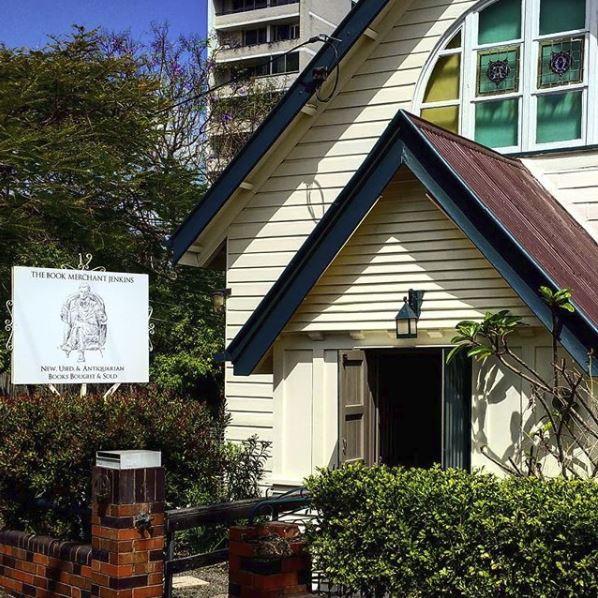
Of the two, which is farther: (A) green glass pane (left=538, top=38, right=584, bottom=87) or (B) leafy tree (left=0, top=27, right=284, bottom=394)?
(B) leafy tree (left=0, top=27, right=284, bottom=394)

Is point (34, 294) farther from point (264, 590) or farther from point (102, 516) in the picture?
point (264, 590)

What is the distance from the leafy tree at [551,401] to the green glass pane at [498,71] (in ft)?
11.7

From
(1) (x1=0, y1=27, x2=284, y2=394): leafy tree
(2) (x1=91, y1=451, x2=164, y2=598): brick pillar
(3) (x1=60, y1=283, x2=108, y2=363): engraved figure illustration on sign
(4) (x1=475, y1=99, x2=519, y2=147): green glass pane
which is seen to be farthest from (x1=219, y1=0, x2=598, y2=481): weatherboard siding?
(1) (x1=0, y1=27, x2=284, y2=394): leafy tree

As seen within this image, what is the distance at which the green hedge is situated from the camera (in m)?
6.25

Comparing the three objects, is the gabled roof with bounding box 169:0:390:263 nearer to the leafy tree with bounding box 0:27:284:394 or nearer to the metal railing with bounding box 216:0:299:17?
the leafy tree with bounding box 0:27:284:394

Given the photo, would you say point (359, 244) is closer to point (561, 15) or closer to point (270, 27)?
point (561, 15)

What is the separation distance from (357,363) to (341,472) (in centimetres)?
324

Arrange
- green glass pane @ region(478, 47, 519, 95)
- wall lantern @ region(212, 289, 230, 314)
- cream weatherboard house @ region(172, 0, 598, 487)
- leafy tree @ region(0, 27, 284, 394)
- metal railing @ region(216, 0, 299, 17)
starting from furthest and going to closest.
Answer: metal railing @ region(216, 0, 299, 17) < leafy tree @ region(0, 27, 284, 394) < wall lantern @ region(212, 289, 230, 314) < green glass pane @ region(478, 47, 519, 95) < cream weatherboard house @ region(172, 0, 598, 487)

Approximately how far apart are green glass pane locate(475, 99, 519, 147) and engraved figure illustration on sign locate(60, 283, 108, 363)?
5.14 meters

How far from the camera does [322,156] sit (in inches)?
511

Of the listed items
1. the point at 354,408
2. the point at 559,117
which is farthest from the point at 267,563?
the point at 559,117

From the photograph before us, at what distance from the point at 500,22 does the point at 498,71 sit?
563 millimetres

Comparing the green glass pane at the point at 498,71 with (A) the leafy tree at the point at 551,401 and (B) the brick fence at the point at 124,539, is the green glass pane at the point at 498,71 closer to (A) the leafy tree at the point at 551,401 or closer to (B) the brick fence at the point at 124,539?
(A) the leafy tree at the point at 551,401

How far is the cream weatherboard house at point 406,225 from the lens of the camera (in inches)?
376
